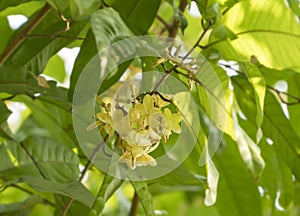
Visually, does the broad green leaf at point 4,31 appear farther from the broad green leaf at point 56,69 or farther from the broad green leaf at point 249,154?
the broad green leaf at point 249,154

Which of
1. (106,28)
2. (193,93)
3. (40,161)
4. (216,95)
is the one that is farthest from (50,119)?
(106,28)

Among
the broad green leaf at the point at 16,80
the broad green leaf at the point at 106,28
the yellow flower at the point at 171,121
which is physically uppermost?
the broad green leaf at the point at 106,28

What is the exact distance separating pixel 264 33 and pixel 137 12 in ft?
0.49

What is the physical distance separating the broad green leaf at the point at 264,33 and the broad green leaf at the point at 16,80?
9.3 inches

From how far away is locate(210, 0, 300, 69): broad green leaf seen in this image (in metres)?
0.72

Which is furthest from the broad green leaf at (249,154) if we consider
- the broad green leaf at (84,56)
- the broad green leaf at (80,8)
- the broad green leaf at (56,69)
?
the broad green leaf at (56,69)

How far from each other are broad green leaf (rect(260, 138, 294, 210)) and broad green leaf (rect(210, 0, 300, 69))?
0.25 meters

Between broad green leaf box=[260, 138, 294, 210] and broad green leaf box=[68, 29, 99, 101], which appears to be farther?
broad green leaf box=[260, 138, 294, 210]

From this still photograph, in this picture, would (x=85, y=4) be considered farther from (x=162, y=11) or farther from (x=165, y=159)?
(x=162, y=11)

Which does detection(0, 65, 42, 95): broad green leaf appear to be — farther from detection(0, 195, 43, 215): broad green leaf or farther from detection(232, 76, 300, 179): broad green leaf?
detection(232, 76, 300, 179): broad green leaf

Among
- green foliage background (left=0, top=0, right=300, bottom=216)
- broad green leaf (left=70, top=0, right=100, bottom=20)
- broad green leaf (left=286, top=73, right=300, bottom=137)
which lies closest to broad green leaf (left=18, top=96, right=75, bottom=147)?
green foliage background (left=0, top=0, right=300, bottom=216)

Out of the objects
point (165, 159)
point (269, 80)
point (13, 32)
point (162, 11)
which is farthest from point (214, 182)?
point (162, 11)

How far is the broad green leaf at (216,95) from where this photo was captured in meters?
0.71

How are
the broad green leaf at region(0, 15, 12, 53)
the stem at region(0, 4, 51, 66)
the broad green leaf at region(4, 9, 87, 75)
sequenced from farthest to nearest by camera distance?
the broad green leaf at region(0, 15, 12, 53)
the broad green leaf at region(4, 9, 87, 75)
the stem at region(0, 4, 51, 66)
